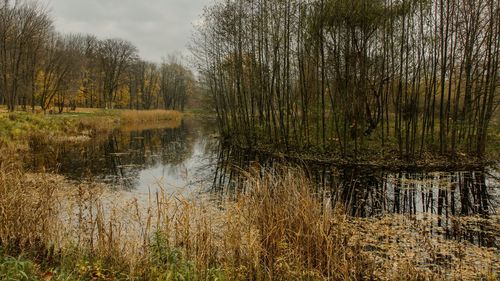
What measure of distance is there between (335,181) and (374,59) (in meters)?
9.66

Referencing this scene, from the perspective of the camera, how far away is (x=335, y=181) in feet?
38.4

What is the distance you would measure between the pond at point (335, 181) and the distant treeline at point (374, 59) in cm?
298

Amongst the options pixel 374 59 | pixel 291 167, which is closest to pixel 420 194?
Result: pixel 291 167

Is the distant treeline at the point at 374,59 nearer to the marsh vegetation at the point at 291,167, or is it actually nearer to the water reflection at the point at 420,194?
the marsh vegetation at the point at 291,167

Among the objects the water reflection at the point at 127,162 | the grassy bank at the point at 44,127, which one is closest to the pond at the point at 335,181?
the water reflection at the point at 127,162

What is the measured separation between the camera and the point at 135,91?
6438 centimetres

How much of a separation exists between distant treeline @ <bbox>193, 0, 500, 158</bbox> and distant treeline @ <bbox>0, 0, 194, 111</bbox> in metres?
16.7

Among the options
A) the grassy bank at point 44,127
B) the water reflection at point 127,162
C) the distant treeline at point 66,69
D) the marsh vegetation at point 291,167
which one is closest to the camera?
the marsh vegetation at point 291,167

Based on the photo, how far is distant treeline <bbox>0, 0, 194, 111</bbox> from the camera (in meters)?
26.5

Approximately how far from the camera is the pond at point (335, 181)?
7.75 m

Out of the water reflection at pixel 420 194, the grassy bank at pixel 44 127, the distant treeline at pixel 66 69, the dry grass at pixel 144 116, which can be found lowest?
the water reflection at pixel 420 194

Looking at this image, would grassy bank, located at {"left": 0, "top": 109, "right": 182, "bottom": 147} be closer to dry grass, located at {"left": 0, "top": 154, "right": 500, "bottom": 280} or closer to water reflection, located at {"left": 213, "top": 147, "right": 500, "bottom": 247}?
water reflection, located at {"left": 213, "top": 147, "right": 500, "bottom": 247}

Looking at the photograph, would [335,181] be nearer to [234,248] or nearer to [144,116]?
[234,248]

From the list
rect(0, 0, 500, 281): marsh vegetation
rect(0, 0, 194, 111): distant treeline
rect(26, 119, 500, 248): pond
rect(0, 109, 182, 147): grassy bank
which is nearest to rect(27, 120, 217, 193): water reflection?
rect(26, 119, 500, 248): pond
